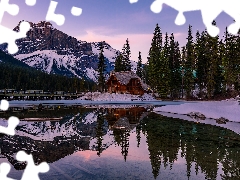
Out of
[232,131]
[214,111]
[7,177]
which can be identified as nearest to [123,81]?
[214,111]

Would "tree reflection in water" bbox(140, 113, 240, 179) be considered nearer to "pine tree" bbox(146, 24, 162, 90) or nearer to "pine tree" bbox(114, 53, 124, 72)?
"pine tree" bbox(146, 24, 162, 90)

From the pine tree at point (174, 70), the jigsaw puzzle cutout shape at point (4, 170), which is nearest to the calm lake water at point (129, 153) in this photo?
the jigsaw puzzle cutout shape at point (4, 170)

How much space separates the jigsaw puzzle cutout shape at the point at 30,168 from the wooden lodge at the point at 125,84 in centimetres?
6396

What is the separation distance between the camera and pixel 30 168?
31.6ft

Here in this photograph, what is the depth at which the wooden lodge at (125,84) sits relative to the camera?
76250mm

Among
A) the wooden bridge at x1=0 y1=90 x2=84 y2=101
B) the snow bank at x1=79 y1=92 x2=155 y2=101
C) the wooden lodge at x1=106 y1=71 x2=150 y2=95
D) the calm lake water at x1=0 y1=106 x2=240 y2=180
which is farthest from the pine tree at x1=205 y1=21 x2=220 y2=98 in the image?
the calm lake water at x1=0 y1=106 x2=240 y2=180

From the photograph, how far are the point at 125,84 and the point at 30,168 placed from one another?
6640 cm

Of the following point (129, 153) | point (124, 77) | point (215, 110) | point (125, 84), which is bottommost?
point (129, 153)

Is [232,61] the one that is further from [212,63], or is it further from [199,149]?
[199,149]

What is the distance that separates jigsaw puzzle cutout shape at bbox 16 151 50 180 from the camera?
28.4 feet

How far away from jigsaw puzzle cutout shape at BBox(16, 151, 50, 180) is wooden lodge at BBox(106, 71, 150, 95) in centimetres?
6396

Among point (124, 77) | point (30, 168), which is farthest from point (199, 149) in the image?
point (124, 77)

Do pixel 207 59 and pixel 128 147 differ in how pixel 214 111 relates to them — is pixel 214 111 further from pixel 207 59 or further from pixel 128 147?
pixel 207 59

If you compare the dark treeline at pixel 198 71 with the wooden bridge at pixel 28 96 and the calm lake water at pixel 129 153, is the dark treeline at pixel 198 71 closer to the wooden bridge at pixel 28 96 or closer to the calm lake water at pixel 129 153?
the wooden bridge at pixel 28 96
